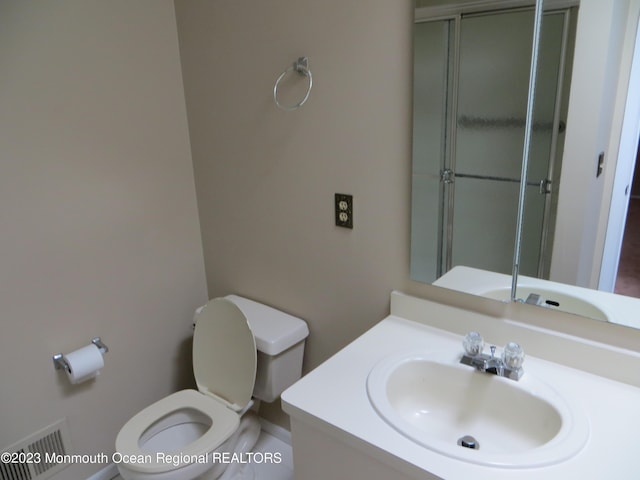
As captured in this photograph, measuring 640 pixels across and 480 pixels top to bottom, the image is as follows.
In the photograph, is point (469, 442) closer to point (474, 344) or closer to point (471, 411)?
point (471, 411)

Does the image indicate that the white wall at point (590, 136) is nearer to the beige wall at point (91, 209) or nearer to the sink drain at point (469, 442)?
the sink drain at point (469, 442)

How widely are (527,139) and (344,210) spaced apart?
616 millimetres

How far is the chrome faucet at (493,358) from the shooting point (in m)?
1.23

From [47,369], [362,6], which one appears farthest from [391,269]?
[47,369]

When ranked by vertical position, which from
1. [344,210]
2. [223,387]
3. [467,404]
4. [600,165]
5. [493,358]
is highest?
[600,165]

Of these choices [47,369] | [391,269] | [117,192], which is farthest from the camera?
[117,192]

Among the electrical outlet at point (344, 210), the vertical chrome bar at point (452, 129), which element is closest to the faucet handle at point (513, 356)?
the vertical chrome bar at point (452, 129)

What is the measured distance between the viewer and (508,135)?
1271mm

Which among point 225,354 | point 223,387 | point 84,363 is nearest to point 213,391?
point 223,387

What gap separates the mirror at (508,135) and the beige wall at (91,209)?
109 centimetres

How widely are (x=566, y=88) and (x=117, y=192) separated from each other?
155 centimetres

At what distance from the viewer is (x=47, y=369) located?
1.71 meters

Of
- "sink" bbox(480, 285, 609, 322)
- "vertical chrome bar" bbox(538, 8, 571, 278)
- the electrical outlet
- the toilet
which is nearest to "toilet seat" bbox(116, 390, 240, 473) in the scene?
the toilet

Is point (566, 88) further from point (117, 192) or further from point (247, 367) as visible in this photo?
point (117, 192)
